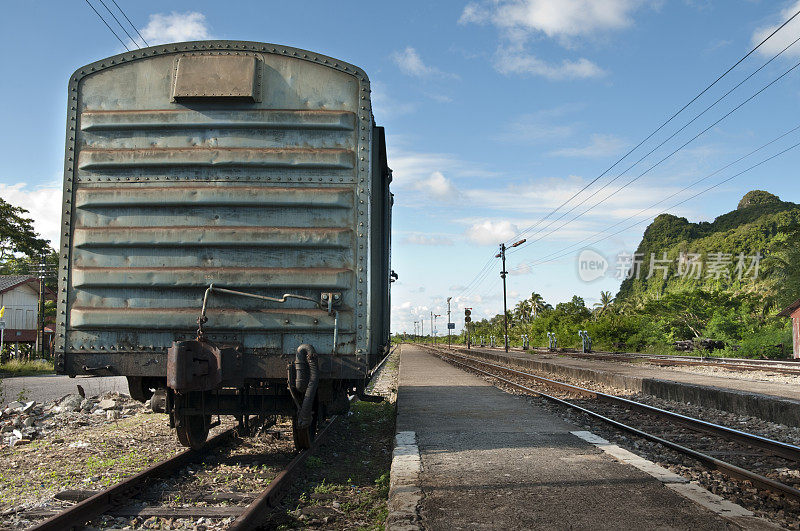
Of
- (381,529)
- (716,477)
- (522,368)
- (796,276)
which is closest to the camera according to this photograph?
(381,529)

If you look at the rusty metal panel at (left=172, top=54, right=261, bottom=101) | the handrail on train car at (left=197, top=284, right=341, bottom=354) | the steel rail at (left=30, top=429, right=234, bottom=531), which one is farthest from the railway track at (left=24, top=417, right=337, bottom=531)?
the rusty metal panel at (left=172, top=54, right=261, bottom=101)

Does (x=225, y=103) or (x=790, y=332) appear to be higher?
(x=225, y=103)

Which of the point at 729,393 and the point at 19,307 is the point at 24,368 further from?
the point at 729,393

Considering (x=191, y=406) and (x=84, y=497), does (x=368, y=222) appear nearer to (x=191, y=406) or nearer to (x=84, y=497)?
(x=191, y=406)

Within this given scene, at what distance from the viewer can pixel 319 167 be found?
5715mm

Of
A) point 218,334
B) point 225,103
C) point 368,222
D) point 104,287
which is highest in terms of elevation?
point 225,103

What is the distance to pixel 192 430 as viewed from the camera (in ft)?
19.6

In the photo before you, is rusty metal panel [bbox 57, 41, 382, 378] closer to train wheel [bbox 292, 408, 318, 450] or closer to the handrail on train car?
the handrail on train car

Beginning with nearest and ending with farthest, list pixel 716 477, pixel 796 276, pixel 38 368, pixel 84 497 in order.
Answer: pixel 84 497
pixel 716 477
pixel 38 368
pixel 796 276

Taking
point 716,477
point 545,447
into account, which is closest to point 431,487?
point 545,447

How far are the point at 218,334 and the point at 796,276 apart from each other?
4268cm

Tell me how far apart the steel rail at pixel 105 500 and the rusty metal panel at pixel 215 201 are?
1.17 meters

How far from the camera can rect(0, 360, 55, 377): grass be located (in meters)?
20.6

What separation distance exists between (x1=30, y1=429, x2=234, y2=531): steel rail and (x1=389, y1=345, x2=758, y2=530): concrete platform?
2.25 meters
